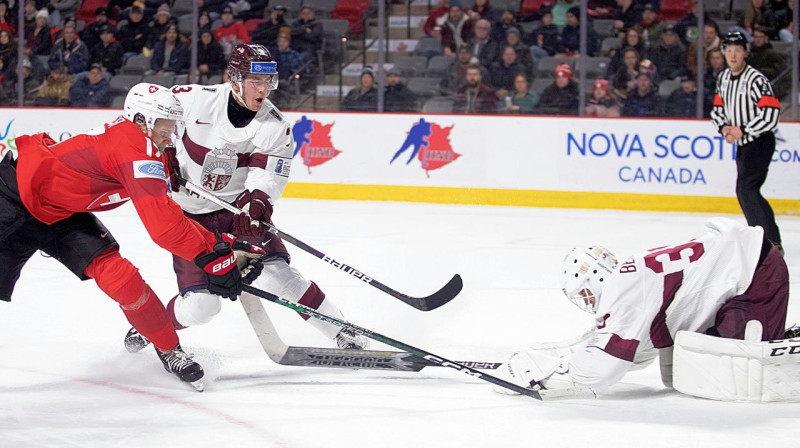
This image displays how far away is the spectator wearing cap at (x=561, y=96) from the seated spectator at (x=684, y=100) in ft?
2.23

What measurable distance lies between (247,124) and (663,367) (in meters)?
1.56

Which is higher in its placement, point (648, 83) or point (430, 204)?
point (648, 83)

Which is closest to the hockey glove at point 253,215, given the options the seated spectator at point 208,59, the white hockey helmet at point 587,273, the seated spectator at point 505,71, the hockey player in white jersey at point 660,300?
the hockey player in white jersey at point 660,300

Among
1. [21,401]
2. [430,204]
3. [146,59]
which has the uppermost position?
[146,59]

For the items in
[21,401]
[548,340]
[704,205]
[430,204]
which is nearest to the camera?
[21,401]

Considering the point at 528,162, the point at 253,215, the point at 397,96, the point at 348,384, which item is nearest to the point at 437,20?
the point at 397,96

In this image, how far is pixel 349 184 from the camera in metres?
8.23

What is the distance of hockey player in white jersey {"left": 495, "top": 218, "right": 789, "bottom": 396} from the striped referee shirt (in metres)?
2.71

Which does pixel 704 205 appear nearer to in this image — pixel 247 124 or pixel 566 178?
pixel 566 178

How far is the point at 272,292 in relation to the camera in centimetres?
354

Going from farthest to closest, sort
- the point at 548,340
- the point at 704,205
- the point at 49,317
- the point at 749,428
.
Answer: the point at 704,205 → the point at 49,317 → the point at 548,340 → the point at 749,428

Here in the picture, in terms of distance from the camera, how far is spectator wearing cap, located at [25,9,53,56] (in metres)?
9.07

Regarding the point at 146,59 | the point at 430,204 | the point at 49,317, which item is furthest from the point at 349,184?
the point at 49,317

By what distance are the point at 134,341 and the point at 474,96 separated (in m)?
5.05
